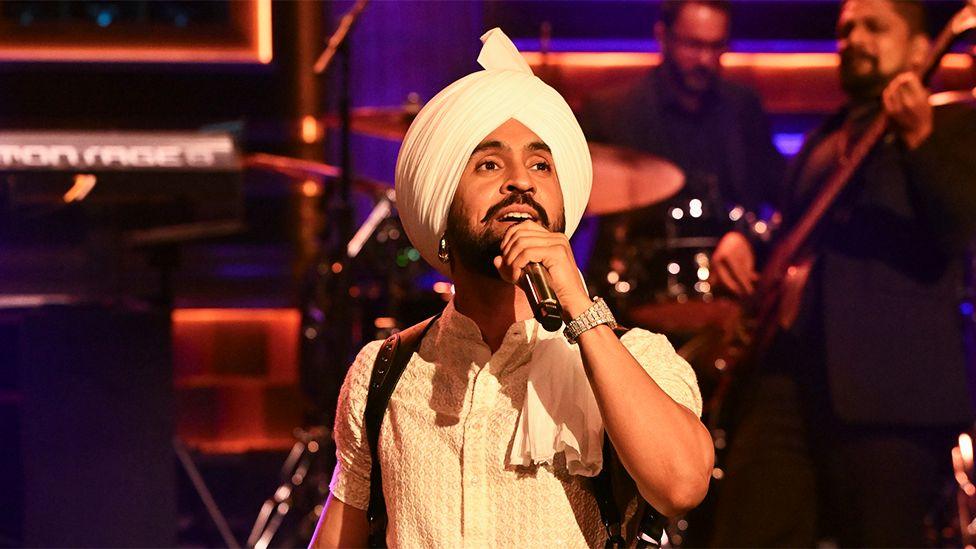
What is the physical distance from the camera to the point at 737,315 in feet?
14.6

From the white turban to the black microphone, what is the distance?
0.26 meters

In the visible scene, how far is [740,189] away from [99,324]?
2.52 metres

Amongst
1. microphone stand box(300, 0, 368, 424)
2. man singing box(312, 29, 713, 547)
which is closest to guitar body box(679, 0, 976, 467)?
microphone stand box(300, 0, 368, 424)

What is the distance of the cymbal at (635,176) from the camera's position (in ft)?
16.8

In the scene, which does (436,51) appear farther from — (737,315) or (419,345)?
(419,345)

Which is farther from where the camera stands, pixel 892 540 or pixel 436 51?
pixel 436 51

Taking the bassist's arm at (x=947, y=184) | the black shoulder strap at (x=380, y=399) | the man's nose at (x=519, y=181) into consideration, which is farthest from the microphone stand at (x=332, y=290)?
the man's nose at (x=519, y=181)

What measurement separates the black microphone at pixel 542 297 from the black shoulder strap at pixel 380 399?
16.4 inches

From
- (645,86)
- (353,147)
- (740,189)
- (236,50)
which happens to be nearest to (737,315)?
(740,189)

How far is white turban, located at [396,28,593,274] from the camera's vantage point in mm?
2104

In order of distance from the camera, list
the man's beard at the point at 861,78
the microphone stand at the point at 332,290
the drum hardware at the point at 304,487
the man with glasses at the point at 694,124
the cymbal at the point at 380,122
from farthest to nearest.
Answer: the cymbal at the point at 380,122 → the man with glasses at the point at 694,124 → the drum hardware at the point at 304,487 → the microphone stand at the point at 332,290 → the man's beard at the point at 861,78

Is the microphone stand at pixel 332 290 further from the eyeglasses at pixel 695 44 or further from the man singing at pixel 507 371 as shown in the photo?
the man singing at pixel 507 371

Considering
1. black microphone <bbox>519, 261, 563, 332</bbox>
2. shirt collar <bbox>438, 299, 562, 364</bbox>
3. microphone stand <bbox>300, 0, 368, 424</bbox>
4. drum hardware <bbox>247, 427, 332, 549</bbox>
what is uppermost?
black microphone <bbox>519, 261, 563, 332</bbox>

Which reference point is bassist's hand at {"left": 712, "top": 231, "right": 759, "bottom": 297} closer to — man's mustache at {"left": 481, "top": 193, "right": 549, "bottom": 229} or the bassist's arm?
the bassist's arm
